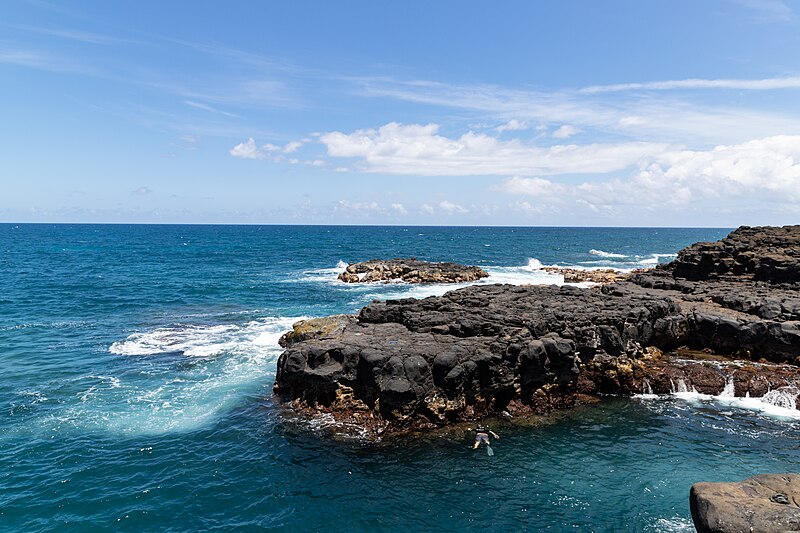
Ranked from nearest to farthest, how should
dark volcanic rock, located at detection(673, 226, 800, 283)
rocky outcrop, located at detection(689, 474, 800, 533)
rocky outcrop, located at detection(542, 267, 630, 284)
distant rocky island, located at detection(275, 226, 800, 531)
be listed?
rocky outcrop, located at detection(689, 474, 800, 533), distant rocky island, located at detection(275, 226, 800, 531), dark volcanic rock, located at detection(673, 226, 800, 283), rocky outcrop, located at detection(542, 267, 630, 284)

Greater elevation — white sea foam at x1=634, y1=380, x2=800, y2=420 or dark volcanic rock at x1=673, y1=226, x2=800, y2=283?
dark volcanic rock at x1=673, y1=226, x2=800, y2=283

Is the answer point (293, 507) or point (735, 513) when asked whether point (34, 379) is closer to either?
point (293, 507)

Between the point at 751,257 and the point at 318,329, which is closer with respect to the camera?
the point at 318,329

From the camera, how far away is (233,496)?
17.3m

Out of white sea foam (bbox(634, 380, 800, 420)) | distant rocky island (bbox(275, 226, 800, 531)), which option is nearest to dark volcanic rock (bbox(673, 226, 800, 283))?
distant rocky island (bbox(275, 226, 800, 531))

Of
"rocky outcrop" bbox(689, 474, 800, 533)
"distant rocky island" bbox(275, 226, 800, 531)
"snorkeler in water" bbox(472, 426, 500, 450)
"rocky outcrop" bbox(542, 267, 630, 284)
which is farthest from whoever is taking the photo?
Result: "rocky outcrop" bbox(542, 267, 630, 284)

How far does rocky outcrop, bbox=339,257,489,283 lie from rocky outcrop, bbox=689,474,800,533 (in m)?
55.2

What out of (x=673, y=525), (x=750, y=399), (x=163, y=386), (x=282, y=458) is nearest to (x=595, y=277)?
(x=750, y=399)

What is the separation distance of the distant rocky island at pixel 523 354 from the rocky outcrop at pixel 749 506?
37.2 feet

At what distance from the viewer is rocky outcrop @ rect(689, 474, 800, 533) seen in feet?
37.2

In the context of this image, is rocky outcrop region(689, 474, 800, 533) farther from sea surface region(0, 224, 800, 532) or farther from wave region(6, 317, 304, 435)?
wave region(6, 317, 304, 435)

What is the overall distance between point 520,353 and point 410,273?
46.1 meters

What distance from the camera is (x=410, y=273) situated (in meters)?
70.2

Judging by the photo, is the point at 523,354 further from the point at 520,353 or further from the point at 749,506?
the point at 749,506
